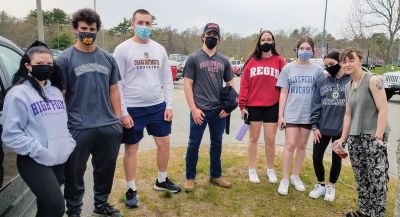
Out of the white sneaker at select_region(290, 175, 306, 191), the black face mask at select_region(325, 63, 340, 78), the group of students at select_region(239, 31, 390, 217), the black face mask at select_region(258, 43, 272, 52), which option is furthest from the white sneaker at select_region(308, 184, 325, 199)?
the black face mask at select_region(258, 43, 272, 52)

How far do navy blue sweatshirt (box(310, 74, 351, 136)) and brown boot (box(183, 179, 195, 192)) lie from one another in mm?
1614

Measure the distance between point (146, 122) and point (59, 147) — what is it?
4.56 ft

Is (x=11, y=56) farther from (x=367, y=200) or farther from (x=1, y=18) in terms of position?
(x=1, y=18)

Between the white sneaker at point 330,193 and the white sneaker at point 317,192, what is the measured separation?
0.28 feet

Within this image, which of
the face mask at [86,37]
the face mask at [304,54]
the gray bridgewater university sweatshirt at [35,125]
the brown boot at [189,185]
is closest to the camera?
the gray bridgewater university sweatshirt at [35,125]

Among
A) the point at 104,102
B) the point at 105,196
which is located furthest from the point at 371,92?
the point at 105,196

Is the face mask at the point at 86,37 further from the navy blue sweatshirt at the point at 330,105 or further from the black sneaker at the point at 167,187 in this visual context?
the navy blue sweatshirt at the point at 330,105

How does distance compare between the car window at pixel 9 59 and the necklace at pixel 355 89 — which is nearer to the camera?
the car window at pixel 9 59

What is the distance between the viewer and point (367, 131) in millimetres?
3508

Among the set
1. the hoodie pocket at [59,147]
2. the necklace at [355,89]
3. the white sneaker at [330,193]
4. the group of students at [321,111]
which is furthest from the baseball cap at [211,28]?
the white sneaker at [330,193]

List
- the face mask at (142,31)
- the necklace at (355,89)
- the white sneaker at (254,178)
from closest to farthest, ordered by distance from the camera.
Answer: the necklace at (355,89) < the face mask at (142,31) < the white sneaker at (254,178)

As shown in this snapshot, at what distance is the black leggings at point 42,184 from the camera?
2.57m

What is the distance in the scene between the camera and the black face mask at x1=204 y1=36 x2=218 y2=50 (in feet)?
14.1

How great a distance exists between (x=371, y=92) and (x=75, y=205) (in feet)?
9.72
